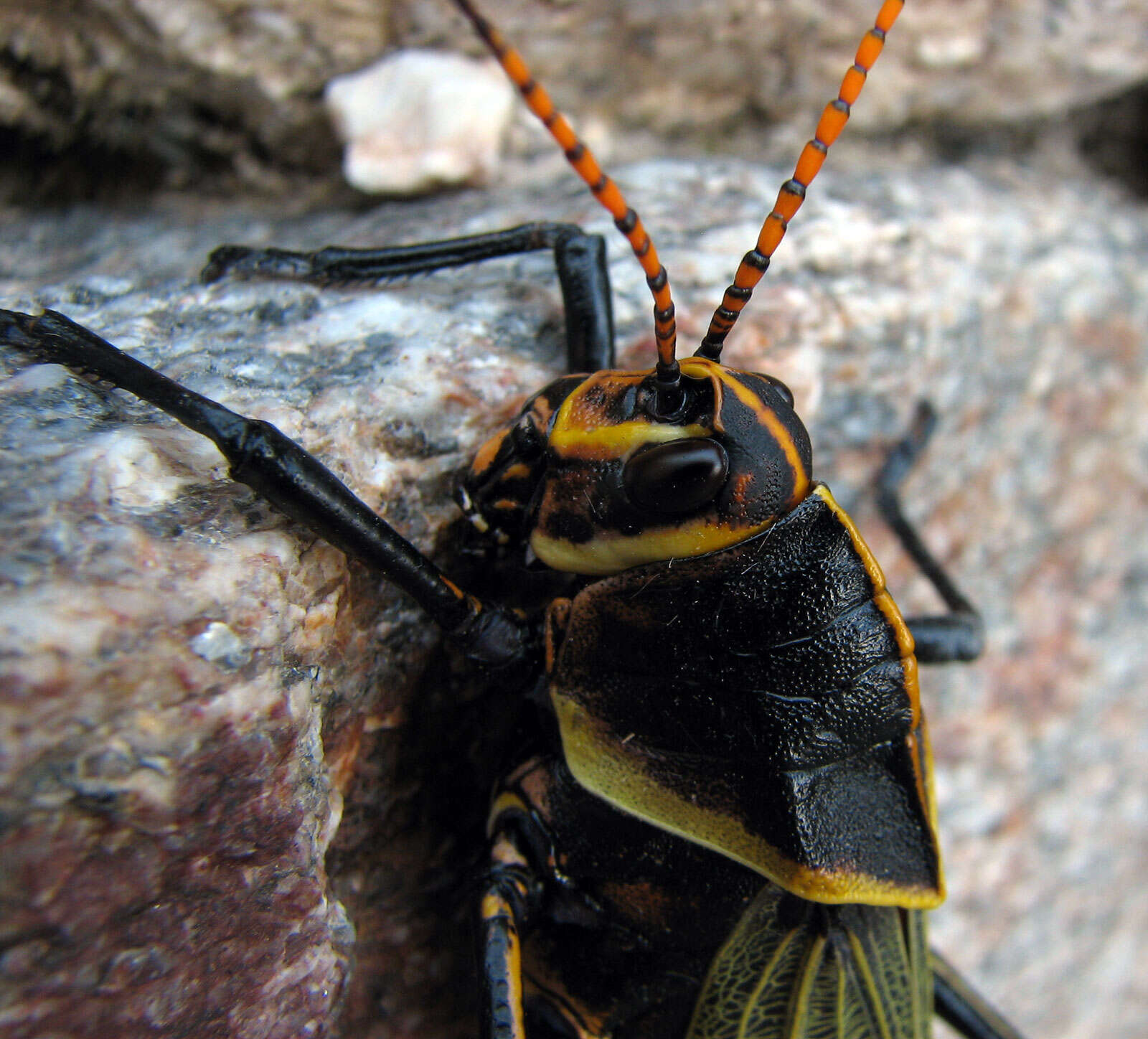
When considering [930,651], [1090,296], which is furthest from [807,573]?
[1090,296]

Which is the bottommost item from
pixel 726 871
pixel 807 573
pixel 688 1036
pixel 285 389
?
pixel 688 1036

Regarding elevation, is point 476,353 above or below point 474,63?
below

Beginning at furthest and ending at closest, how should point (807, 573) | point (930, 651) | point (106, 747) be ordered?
point (930, 651), point (807, 573), point (106, 747)

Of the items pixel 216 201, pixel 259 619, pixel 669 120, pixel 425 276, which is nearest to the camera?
pixel 259 619

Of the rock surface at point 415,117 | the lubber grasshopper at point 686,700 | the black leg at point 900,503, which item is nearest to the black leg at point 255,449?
the lubber grasshopper at point 686,700

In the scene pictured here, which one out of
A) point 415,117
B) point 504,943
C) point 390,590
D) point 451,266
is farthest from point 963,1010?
point 415,117

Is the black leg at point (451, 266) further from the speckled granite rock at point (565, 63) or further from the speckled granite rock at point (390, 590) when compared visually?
the speckled granite rock at point (565, 63)

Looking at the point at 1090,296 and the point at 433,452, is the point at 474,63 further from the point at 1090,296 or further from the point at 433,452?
the point at 1090,296
